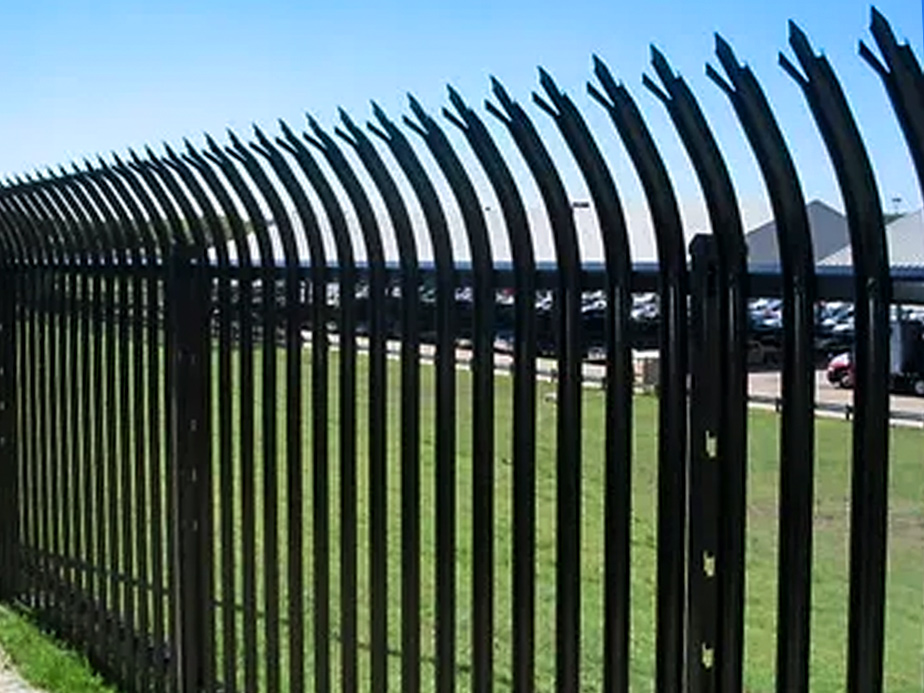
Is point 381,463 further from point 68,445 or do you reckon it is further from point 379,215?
point 68,445

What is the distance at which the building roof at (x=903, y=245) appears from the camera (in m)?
2.60

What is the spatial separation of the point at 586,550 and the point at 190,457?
9.51 feet

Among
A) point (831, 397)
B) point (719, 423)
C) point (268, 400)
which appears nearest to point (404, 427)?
point (268, 400)

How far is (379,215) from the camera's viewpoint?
147 inches

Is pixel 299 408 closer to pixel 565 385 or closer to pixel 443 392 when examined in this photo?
pixel 443 392

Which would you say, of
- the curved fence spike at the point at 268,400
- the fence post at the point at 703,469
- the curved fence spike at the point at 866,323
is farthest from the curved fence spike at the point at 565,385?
the curved fence spike at the point at 268,400

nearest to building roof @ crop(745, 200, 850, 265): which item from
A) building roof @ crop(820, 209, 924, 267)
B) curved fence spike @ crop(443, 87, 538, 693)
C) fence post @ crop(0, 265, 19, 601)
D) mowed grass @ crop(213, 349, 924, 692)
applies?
building roof @ crop(820, 209, 924, 267)

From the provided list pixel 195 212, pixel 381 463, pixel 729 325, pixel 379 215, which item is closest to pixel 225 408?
pixel 195 212

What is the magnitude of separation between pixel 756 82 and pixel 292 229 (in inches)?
79.3

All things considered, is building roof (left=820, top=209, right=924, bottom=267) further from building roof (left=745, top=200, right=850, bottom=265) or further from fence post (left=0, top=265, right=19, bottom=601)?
fence post (left=0, top=265, right=19, bottom=601)

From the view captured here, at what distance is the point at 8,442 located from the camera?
22.0 feet

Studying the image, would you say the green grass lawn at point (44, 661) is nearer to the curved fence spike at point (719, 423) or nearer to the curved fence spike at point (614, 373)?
the curved fence spike at point (614, 373)

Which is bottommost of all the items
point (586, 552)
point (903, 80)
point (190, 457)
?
point (586, 552)

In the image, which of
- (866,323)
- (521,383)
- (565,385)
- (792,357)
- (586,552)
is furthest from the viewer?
(586,552)
